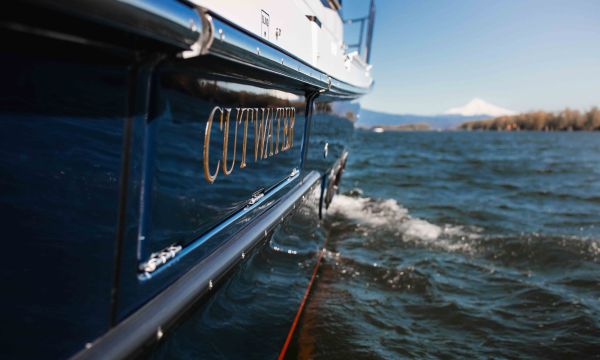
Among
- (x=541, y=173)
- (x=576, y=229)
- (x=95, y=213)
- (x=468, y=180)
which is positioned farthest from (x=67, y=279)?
(x=541, y=173)

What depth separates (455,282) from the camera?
483 centimetres

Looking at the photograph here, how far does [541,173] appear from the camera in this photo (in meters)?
15.8

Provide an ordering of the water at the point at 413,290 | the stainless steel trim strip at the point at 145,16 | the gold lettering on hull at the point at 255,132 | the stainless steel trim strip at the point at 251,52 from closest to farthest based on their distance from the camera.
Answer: the stainless steel trim strip at the point at 145,16, the stainless steel trim strip at the point at 251,52, the gold lettering on hull at the point at 255,132, the water at the point at 413,290

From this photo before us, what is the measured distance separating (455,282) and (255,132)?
3.72 metres

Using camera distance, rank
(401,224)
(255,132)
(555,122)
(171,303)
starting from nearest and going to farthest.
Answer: (171,303)
(255,132)
(401,224)
(555,122)

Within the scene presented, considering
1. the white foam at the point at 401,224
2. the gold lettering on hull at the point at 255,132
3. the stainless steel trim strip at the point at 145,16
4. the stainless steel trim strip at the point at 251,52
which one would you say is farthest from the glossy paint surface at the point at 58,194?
the white foam at the point at 401,224

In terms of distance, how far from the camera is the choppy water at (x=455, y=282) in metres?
3.59

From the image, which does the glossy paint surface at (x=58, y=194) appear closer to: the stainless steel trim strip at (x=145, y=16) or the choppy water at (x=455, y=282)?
the stainless steel trim strip at (x=145, y=16)

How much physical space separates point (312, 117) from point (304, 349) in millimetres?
1766

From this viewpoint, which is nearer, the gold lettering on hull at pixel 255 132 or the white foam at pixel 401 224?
the gold lettering on hull at pixel 255 132

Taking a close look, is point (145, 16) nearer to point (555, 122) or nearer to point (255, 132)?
point (255, 132)

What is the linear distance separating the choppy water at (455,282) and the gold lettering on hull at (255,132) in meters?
1.82

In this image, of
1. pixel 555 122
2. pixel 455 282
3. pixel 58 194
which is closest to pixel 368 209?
pixel 455 282

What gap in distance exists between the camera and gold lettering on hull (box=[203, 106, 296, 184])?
1476mm
